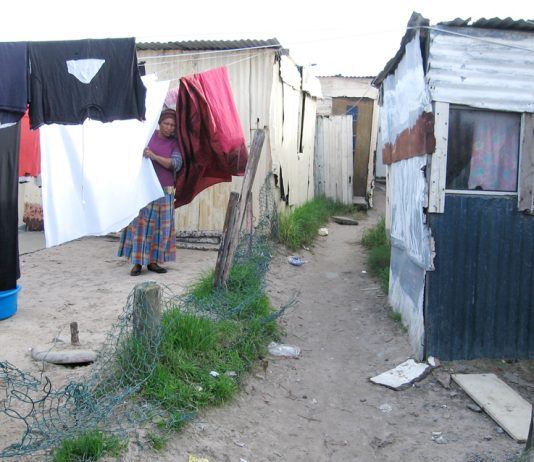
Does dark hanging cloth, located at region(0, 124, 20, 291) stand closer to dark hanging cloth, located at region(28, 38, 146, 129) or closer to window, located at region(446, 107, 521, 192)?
dark hanging cloth, located at region(28, 38, 146, 129)

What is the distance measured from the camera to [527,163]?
459cm

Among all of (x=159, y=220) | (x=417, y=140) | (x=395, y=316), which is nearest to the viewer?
(x=417, y=140)

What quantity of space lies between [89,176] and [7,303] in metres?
1.44

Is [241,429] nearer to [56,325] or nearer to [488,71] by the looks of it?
[56,325]

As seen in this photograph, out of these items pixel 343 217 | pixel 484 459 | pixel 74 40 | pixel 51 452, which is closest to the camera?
pixel 51 452

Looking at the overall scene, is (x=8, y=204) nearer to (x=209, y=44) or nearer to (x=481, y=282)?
(x=209, y=44)

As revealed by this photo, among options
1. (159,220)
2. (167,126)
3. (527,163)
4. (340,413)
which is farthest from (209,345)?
(527,163)

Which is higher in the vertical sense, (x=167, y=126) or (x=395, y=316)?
(x=167, y=126)

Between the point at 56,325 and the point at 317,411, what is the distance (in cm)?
234

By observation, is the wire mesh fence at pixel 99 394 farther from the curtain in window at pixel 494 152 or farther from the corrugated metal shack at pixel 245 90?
the corrugated metal shack at pixel 245 90

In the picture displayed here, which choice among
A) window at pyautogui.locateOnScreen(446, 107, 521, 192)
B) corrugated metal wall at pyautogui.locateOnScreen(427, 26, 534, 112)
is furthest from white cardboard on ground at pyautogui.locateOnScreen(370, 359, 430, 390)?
corrugated metal wall at pyautogui.locateOnScreen(427, 26, 534, 112)

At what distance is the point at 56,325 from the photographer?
4738 millimetres

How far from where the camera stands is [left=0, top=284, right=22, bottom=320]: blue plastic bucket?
4673 mm

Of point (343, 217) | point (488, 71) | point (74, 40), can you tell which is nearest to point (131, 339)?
point (74, 40)
